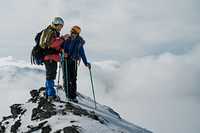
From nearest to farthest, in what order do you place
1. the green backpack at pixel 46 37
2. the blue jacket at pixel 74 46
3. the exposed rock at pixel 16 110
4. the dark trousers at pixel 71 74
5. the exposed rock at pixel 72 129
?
the exposed rock at pixel 72 129 → the green backpack at pixel 46 37 → the blue jacket at pixel 74 46 → the dark trousers at pixel 71 74 → the exposed rock at pixel 16 110

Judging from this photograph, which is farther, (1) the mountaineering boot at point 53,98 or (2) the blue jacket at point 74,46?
(2) the blue jacket at point 74,46

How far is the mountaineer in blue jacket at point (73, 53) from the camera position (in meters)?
24.7

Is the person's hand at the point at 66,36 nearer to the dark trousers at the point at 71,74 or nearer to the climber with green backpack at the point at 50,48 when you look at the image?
the climber with green backpack at the point at 50,48

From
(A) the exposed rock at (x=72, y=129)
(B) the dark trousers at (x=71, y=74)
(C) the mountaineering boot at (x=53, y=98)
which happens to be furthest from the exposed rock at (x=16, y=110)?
(A) the exposed rock at (x=72, y=129)

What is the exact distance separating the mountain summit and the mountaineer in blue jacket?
3.27 ft

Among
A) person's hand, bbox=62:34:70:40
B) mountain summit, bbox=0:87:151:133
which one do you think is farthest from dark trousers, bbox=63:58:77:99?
person's hand, bbox=62:34:70:40

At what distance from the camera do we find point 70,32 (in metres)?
24.8

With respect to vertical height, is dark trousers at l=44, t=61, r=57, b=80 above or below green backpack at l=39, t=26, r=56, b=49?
below

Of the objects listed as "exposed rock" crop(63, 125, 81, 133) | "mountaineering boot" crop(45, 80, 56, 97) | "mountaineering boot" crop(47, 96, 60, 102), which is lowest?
"exposed rock" crop(63, 125, 81, 133)

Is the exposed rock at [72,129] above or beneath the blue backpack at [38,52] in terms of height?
beneath

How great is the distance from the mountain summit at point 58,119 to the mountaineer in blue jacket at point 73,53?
1.00 m

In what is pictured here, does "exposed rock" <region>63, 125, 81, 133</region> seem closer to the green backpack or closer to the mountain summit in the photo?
the mountain summit

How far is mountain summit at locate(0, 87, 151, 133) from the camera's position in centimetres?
2000

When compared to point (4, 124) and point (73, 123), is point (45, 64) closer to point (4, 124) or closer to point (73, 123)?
point (4, 124)
